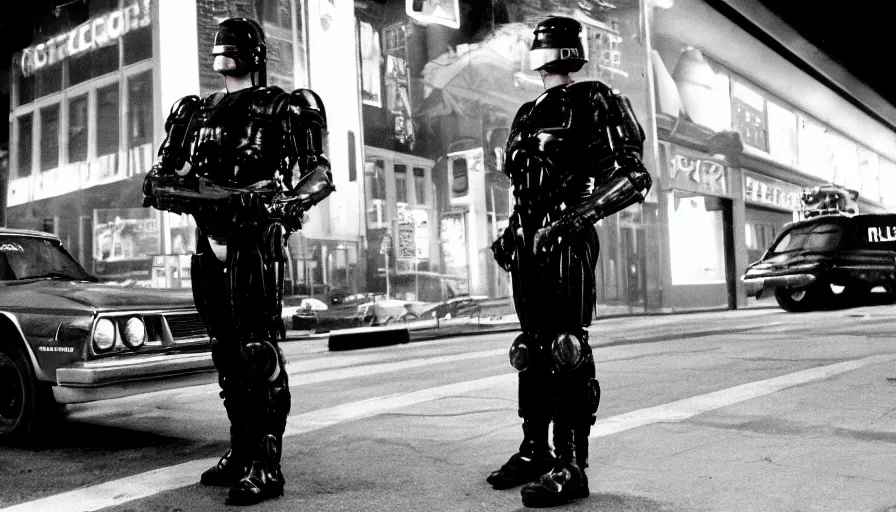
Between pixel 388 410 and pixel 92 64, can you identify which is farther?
pixel 92 64

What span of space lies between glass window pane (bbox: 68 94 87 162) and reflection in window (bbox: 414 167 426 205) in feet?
20.4

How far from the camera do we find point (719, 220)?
78.8 feet

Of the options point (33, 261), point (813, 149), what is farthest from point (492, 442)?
point (813, 149)

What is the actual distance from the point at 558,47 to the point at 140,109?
1279 cm

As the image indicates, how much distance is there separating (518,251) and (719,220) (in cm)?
2202

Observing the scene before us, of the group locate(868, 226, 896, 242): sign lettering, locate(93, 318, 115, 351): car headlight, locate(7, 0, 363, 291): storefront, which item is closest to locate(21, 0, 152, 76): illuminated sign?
locate(7, 0, 363, 291): storefront

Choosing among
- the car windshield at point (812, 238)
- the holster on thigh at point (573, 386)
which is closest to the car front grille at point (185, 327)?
the holster on thigh at point (573, 386)

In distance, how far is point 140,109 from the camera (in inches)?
573

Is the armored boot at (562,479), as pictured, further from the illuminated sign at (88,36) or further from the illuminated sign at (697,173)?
the illuminated sign at (697,173)

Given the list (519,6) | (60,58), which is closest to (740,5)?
(519,6)

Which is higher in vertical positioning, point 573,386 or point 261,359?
point 261,359

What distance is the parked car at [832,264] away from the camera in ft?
49.6

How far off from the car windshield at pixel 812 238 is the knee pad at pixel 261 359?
14234mm

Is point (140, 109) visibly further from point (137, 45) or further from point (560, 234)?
point (560, 234)
